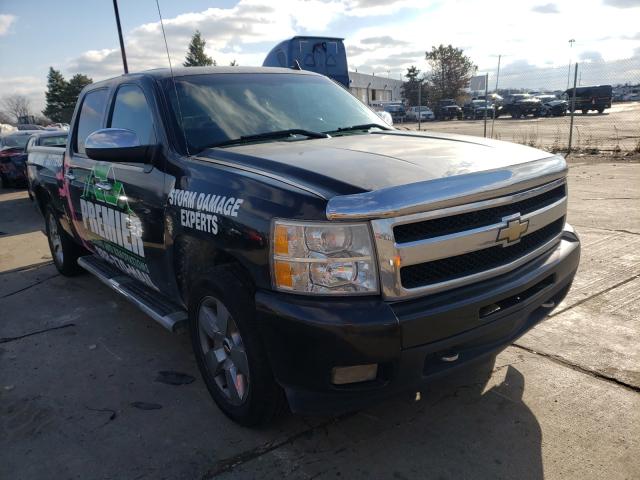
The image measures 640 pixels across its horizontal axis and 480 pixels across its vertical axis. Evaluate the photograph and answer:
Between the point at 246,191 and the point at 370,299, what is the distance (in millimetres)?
761

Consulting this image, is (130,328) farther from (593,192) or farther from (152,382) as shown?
(593,192)

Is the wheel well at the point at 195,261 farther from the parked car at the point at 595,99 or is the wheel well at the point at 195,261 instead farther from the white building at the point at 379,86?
the white building at the point at 379,86

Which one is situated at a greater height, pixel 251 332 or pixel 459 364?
pixel 251 332

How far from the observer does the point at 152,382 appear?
3.28 metres

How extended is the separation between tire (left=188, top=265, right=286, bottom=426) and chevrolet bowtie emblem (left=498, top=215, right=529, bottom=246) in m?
1.17

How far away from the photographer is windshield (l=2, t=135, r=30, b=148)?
45.0 ft

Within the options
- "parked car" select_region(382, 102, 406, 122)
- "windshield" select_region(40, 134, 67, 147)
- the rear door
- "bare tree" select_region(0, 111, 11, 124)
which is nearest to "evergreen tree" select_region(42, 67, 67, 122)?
"bare tree" select_region(0, 111, 11, 124)

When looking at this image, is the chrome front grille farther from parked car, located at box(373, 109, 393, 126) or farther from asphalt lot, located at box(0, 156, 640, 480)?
parked car, located at box(373, 109, 393, 126)

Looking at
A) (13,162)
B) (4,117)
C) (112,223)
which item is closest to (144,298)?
(112,223)

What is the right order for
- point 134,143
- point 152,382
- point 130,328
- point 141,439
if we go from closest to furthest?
point 141,439
point 134,143
point 152,382
point 130,328

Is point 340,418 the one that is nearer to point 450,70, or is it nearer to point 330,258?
point 330,258

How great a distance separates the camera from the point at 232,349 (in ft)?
8.59

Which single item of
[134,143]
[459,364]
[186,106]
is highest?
[186,106]

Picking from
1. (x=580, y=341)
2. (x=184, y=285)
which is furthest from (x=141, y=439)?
(x=580, y=341)
